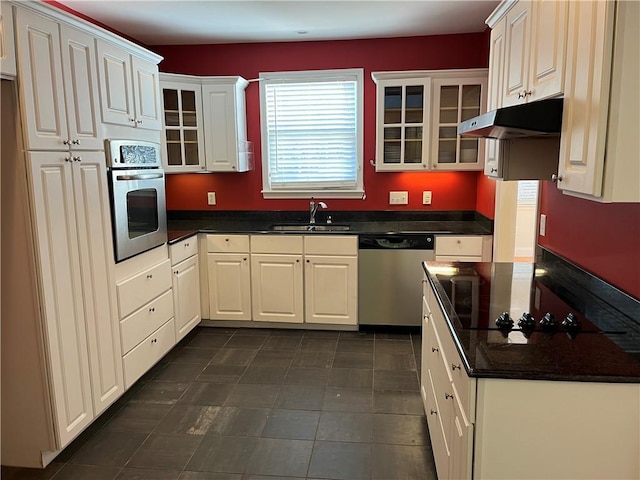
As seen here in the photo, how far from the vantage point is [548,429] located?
1367 mm

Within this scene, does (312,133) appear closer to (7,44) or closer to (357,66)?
(357,66)

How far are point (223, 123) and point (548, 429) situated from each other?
3404 mm

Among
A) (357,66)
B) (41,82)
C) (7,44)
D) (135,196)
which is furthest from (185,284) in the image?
(357,66)

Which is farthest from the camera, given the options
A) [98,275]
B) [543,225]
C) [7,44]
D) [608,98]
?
[543,225]

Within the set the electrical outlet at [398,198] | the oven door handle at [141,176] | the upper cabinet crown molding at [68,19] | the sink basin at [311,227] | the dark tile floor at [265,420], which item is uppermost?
the upper cabinet crown molding at [68,19]

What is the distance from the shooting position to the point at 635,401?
4.29 ft

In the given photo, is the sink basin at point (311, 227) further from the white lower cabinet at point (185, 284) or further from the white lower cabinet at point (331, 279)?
the white lower cabinet at point (185, 284)

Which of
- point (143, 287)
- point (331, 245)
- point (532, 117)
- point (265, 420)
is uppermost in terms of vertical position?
point (532, 117)

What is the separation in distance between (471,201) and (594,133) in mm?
2830

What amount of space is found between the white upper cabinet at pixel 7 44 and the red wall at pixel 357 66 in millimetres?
2478

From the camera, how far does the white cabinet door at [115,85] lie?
8.20ft

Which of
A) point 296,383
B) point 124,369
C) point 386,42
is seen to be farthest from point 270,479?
point 386,42

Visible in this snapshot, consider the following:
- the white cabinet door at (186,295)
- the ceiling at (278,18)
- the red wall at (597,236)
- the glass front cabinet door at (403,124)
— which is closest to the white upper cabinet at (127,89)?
the ceiling at (278,18)

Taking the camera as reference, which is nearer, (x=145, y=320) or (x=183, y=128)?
(x=145, y=320)
